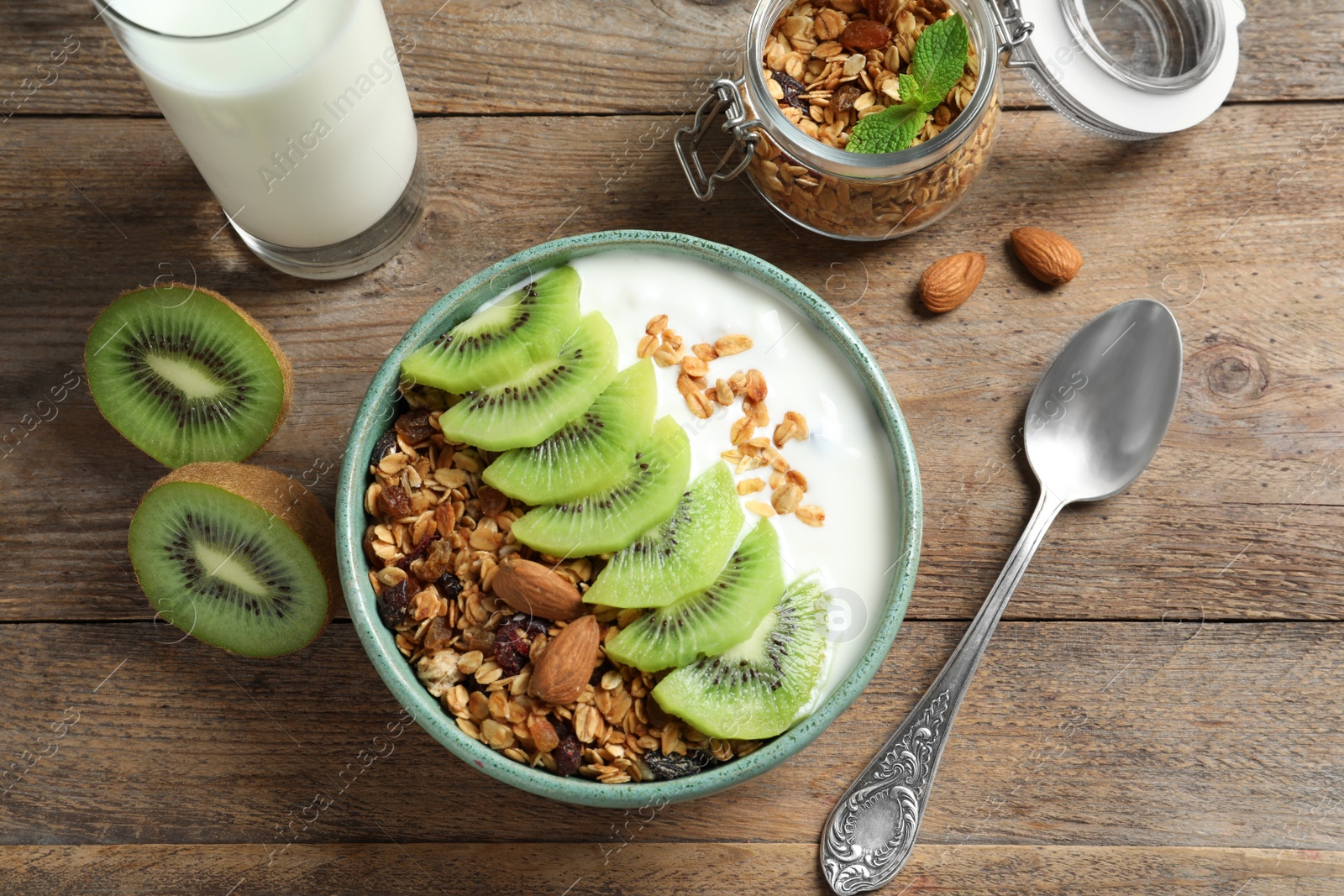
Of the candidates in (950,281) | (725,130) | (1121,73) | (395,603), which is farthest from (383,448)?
(1121,73)

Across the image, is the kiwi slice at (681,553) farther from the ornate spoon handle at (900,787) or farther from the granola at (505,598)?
the ornate spoon handle at (900,787)

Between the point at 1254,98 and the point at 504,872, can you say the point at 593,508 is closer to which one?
the point at 504,872

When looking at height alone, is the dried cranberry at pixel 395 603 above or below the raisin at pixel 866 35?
below

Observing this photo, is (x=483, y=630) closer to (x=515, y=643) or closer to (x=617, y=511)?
(x=515, y=643)

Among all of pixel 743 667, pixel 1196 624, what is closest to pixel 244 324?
pixel 743 667

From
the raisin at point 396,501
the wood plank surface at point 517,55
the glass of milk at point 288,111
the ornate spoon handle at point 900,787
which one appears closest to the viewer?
the glass of milk at point 288,111

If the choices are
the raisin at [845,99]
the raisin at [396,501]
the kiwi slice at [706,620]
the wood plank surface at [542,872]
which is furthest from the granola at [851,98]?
the wood plank surface at [542,872]
